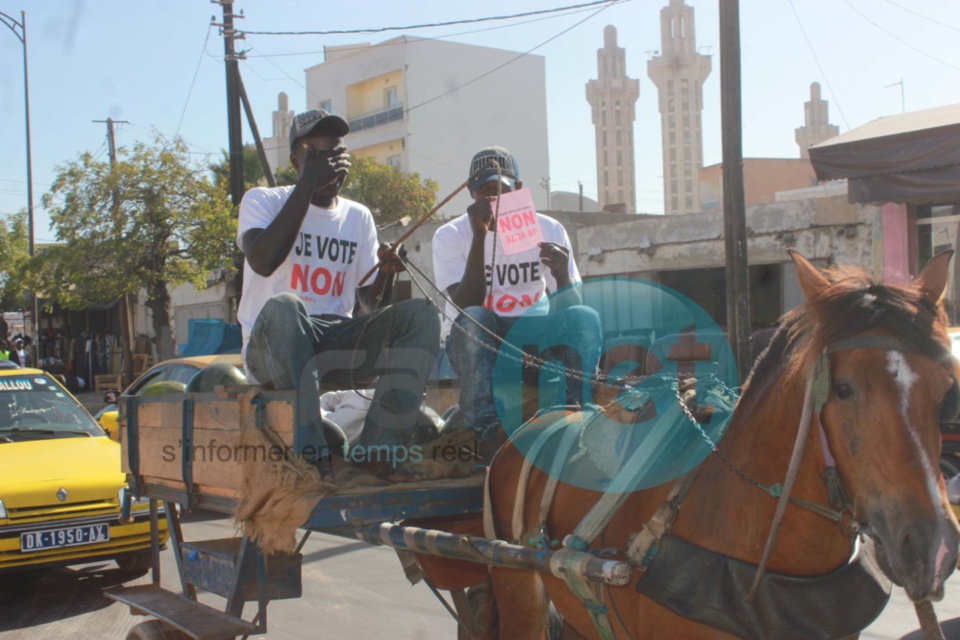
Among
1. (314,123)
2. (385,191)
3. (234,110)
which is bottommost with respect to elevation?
(314,123)

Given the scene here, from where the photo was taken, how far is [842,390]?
7.11 feet

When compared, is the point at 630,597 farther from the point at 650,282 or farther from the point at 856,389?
the point at 650,282

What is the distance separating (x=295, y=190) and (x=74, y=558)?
3.69 meters

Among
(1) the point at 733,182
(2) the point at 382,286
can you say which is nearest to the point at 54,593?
(2) the point at 382,286

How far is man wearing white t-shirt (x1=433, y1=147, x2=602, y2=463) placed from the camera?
12.4 ft

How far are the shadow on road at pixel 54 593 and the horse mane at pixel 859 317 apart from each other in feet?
16.8

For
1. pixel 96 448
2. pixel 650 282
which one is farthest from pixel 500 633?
pixel 650 282

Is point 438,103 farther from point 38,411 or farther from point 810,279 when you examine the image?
point 810,279

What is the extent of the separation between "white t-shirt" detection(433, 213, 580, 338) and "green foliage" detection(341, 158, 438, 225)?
2394 cm

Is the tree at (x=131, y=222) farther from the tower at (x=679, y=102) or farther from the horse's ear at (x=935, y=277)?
the tower at (x=679, y=102)

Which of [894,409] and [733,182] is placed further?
[733,182]

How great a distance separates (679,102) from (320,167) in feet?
260

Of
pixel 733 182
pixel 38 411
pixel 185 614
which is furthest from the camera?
pixel 733 182

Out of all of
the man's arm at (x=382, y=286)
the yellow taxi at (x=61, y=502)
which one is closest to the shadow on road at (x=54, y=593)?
the yellow taxi at (x=61, y=502)
